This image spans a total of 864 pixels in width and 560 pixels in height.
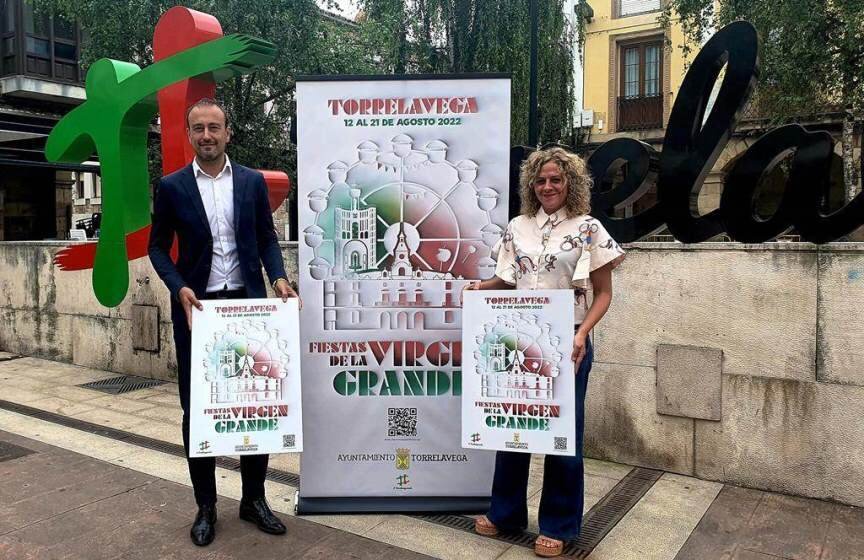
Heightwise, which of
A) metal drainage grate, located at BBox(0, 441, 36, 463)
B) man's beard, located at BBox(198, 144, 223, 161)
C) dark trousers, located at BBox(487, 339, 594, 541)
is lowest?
metal drainage grate, located at BBox(0, 441, 36, 463)

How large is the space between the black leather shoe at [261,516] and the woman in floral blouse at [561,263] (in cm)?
120

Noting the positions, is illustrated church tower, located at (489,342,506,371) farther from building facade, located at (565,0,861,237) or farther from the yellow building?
the yellow building

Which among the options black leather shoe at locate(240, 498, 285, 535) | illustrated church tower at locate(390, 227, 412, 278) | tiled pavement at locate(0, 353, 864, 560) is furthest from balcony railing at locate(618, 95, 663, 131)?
black leather shoe at locate(240, 498, 285, 535)

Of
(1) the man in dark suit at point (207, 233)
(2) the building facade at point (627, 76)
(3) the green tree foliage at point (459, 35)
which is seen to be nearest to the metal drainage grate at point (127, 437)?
(1) the man in dark suit at point (207, 233)

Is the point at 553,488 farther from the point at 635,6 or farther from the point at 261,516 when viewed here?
the point at 635,6

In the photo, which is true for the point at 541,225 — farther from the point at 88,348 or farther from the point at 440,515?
the point at 88,348

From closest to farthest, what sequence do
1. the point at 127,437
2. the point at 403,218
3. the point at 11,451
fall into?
the point at 403,218 < the point at 11,451 < the point at 127,437

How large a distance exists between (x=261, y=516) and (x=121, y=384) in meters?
4.30

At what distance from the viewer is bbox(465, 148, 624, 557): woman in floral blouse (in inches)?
123

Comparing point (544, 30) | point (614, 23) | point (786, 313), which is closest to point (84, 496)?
point (786, 313)

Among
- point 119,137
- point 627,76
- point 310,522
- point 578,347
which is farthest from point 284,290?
point 627,76

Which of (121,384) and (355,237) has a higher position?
(355,237)

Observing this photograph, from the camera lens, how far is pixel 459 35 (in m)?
13.4

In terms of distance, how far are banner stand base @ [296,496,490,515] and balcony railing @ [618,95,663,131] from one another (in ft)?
63.8
